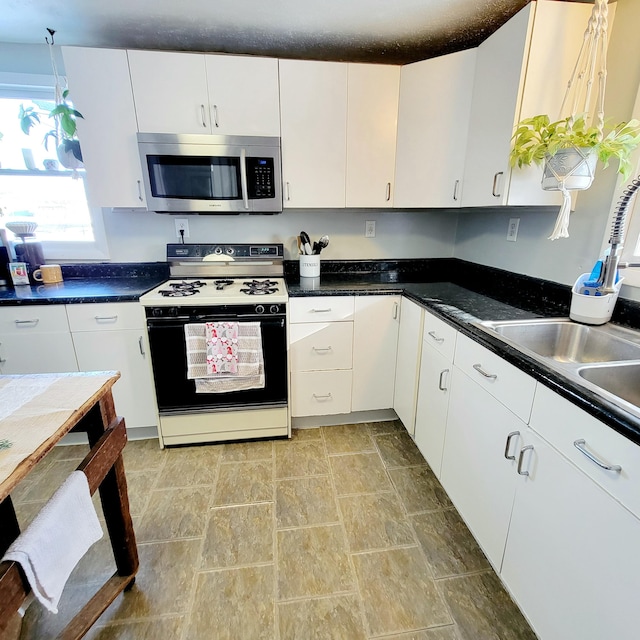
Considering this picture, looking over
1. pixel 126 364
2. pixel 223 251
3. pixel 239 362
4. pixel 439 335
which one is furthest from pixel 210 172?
pixel 439 335

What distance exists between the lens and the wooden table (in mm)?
682

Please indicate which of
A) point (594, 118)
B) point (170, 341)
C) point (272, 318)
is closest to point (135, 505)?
point (170, 341)

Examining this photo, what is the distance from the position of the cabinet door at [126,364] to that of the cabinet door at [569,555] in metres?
1.88

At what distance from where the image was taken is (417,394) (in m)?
1.90

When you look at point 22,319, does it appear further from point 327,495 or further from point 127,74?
point 327,495

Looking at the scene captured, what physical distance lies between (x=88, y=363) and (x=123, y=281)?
600 millimetres

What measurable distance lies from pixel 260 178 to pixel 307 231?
1.82 ft

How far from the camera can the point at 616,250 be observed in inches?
50.8

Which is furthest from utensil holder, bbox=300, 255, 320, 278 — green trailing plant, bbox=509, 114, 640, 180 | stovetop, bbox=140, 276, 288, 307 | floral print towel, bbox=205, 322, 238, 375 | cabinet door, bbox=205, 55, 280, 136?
green trailing plant, bbox=509, 114, 640, 180

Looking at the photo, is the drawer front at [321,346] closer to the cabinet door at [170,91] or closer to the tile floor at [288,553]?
the tile floor at [288,553]

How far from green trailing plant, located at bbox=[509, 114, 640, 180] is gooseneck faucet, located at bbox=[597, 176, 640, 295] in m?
0.09

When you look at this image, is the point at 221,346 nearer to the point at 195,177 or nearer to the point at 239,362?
the point at 239,362

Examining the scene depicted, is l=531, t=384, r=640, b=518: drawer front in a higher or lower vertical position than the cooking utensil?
lower

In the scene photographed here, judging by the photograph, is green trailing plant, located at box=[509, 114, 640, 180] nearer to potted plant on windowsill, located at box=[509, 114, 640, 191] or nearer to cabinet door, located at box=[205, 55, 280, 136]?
potted plant on windowsill, located at box=[509, 114, 640, 191]
